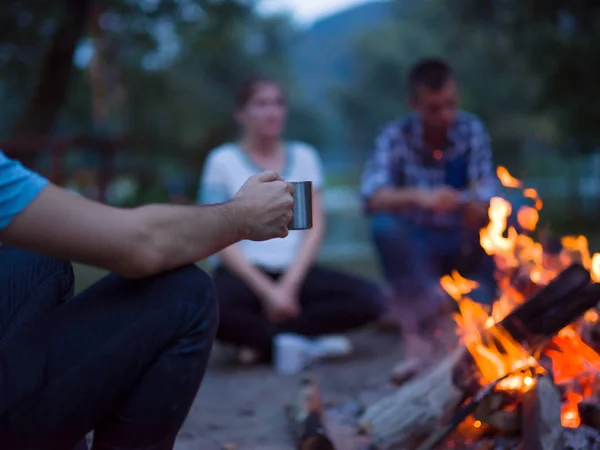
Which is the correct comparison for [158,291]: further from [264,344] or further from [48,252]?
[264,344]

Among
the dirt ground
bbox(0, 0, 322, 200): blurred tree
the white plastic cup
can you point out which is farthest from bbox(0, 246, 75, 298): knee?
bbox(0, 0, 322, 200): blurred tree

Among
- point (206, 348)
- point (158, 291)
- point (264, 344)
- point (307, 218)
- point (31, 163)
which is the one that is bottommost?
point (31, 163)

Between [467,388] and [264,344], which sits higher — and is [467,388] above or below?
above

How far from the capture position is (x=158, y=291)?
2.09 metres

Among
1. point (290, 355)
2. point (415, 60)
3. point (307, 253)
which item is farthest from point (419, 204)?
point (415, 60)

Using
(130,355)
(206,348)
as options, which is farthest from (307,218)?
(130,355)

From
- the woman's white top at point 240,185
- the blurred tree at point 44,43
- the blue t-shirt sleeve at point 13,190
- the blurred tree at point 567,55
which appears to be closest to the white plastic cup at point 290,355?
the woman's white top at point 240,185

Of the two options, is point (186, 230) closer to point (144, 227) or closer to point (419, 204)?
point (144, 227)

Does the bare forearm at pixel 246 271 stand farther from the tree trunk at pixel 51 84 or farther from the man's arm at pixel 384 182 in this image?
the tree trunk at pixel 51 84

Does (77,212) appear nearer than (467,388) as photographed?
Yes

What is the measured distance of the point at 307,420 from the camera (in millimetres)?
3094

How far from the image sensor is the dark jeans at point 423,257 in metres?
5.05

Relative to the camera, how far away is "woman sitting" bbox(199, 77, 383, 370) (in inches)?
182

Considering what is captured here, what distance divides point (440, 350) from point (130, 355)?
2688 mm
